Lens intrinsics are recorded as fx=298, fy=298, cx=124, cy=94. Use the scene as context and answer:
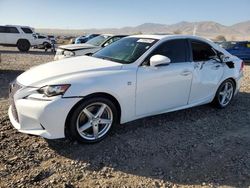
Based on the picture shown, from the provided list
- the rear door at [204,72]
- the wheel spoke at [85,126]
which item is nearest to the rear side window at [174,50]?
the rear door at [204,72]

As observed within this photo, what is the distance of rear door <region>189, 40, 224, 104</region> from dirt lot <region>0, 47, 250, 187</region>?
611mm

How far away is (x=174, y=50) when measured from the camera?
5.34m

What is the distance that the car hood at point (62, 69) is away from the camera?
4199mm

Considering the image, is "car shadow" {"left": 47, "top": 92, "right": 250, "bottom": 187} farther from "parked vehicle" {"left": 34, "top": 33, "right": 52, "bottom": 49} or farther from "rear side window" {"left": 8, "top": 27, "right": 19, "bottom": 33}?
"parked vehicle" {"left": 34, "top": 33, "right": 52, "bottom": 49}

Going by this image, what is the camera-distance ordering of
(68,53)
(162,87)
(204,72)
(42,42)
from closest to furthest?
(162,87) → (204,72) → (68,53) → (42,42)

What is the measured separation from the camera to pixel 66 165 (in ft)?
12.5

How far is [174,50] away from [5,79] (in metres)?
6.01

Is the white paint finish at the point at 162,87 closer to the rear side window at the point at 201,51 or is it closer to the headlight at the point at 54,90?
the rear side window at the point at 201,51

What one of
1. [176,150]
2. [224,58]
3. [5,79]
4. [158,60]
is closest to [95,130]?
[176,150]

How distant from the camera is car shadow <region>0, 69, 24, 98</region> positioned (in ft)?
24.4

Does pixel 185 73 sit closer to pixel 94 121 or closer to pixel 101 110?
pixel 101 110

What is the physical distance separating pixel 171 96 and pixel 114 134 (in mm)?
1202

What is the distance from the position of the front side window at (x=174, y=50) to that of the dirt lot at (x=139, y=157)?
45.7 inches

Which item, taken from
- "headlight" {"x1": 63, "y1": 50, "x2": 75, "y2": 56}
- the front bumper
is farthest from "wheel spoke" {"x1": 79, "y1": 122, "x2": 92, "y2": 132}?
"headlight" {"x1": 63, "y1": 50, "x2": 75, "y2": 56}
